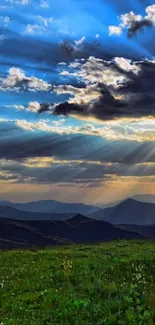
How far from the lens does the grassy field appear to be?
630 inches

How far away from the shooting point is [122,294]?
61.3ft

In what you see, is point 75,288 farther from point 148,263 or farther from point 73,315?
point 148,263

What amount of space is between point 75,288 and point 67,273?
10.1ft

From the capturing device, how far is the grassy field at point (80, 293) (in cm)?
1600

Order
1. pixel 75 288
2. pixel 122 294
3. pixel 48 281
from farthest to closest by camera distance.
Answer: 1. pixel 48 281
2. pixel 75 288
3. pixel 122 294

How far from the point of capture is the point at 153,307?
16906 mm

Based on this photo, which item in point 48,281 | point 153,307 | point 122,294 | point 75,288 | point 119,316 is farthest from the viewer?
point 48,281

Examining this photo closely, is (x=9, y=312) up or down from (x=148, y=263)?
down

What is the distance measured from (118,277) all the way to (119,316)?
26.5 ft

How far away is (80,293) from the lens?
1995cm

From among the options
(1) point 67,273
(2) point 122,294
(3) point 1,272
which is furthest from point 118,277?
(3) point 1,272

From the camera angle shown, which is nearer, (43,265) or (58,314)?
(58,314)

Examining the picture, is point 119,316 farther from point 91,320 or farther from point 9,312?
point 9,312

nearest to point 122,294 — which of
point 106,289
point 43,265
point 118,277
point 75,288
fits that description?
point 106,289
